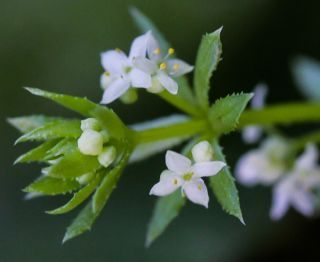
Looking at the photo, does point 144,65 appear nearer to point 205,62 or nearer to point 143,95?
point 205,62

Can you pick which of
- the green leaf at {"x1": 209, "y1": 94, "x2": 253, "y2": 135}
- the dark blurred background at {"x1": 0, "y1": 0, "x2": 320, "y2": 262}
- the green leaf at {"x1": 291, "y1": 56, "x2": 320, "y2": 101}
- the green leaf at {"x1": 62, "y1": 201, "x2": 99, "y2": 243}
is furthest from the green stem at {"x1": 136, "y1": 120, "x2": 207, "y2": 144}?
the dark blurred background at {"x1": 0, "y1": 0, "x2": 320, "y2": 262}

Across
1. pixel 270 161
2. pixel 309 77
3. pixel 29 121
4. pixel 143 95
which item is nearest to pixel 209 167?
pixel 29 121

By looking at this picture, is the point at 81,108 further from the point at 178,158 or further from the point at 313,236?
the point at 313,236

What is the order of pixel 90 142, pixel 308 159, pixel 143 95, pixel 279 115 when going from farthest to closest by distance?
pixel 143 95 < pixel 308 159 < pixel 279 115 < pixel 90 142

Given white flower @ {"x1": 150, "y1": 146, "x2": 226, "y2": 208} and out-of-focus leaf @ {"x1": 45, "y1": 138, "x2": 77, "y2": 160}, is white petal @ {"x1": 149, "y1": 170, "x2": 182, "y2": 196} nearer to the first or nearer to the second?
white flower @ {"x1": 150, "y1": 146, "x2": 226, "y2": 208}

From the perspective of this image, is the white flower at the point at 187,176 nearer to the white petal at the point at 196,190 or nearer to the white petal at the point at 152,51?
the white petal at the point at 196,190

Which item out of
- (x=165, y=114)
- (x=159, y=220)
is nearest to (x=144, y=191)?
(x=165, y=114)
